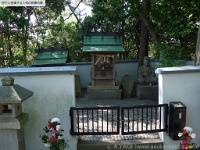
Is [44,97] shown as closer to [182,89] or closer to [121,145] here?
[121,145]

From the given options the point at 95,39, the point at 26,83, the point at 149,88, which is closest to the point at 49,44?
the point at 95,39

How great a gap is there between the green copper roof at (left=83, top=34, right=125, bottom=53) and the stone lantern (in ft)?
14.1

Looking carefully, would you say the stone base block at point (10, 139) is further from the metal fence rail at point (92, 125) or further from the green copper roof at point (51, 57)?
the green copper roof at point (51, 57)

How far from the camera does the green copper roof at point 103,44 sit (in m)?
7.30

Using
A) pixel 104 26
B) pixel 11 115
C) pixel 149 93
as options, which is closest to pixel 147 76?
pixel 149 93

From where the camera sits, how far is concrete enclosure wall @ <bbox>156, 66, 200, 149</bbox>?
380 cm

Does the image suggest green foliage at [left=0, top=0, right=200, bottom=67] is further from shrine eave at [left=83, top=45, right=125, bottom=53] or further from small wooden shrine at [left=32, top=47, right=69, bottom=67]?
small wooden shrine at [left=32, top=47, right=69, bottom=67]

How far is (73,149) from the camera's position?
3910 mm

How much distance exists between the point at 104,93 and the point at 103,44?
1.77m

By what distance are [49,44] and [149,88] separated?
632cm

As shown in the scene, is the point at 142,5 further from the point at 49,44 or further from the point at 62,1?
the point at 49,44

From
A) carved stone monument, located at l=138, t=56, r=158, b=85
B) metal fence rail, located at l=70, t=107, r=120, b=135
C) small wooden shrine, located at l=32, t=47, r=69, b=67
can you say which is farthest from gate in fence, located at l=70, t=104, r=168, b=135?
small wooden shrine, located at l=32, t=47, r=69, b=67

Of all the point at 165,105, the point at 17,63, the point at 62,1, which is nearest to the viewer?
the point at 165,105

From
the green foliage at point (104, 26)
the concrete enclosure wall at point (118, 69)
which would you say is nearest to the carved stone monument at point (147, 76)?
the green foliage at point (104, 26)
